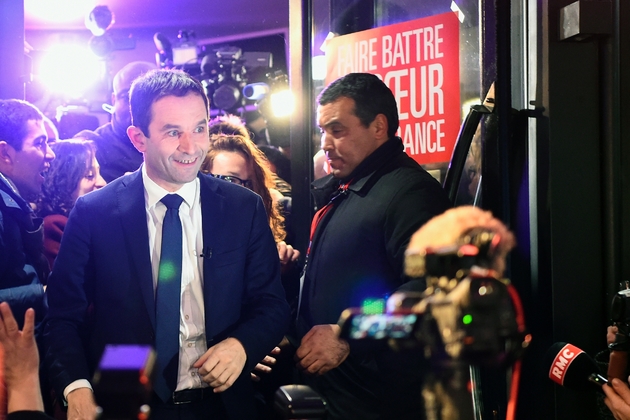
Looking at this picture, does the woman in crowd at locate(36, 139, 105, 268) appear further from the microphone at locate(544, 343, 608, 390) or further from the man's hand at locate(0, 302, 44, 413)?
the microphone at locate(544, 343, 608, 390)

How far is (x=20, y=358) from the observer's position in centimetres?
184

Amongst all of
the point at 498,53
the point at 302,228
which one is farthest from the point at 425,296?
the point at 302,228

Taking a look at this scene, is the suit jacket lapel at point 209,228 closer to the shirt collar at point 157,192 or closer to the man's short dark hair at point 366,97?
the shirt collar at point 157,192

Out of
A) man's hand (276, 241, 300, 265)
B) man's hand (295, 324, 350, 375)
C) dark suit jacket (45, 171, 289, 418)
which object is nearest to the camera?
dark suit jacket (45, 171, 289, 418)

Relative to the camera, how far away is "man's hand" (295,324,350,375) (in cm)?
293

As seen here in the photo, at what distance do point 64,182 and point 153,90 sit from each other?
67.4 inches

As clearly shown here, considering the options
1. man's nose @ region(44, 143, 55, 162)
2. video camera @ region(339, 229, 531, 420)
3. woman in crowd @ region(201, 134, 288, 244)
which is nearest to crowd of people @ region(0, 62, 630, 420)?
woman in crowd @ region(201, 134, 288, 244)

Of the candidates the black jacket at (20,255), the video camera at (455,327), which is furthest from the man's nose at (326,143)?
the video camera at (455,327)

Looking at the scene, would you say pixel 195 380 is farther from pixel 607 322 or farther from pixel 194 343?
pixel 607 322

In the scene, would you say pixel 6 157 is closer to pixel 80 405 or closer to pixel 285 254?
pixel 285 254

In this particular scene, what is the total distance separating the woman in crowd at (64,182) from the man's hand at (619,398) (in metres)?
2.95

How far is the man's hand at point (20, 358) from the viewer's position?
1812mm

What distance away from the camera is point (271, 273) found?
2.85 metres

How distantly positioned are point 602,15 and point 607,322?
4.44 feet
